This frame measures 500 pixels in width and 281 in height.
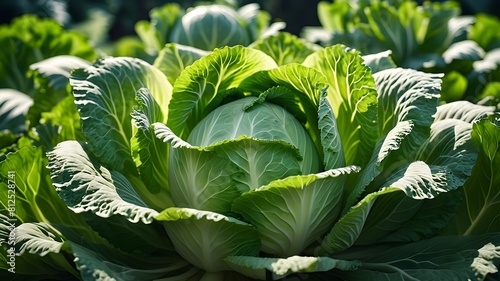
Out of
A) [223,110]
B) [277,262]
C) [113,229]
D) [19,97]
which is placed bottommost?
[19,97]

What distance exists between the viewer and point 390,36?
10.1 feet

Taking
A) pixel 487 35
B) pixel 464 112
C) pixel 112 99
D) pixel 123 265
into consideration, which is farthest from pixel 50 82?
pixel 487 35

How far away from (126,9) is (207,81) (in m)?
6.48

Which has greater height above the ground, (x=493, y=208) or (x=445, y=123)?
(x=445, y=123)

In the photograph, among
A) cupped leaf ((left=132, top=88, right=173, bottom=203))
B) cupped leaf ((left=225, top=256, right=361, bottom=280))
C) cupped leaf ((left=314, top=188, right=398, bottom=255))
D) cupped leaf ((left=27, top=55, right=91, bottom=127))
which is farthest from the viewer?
cupped leaf ((left=27, top=55, right=91, bottom=127))

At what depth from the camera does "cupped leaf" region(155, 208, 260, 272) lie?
1.61 meters

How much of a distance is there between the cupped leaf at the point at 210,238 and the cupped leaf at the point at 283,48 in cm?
79

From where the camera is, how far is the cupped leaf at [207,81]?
1.80 meters

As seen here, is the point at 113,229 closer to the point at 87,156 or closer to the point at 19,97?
Answer: the point at 87,156

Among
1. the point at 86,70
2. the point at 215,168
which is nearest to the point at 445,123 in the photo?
the point at 215,168

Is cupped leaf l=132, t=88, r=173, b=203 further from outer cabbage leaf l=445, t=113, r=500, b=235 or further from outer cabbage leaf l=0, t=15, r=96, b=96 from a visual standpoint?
outer cabbage leaf l=0, t=15, r=96, b=96

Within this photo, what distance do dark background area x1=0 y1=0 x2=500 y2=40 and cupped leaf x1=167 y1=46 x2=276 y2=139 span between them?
4.67 m

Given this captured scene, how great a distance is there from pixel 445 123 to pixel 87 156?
1.04 meters

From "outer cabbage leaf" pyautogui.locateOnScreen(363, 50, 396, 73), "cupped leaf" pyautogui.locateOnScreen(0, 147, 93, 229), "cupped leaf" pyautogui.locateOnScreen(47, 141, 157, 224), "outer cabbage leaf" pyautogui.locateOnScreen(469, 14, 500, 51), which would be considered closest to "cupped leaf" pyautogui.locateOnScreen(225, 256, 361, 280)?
"cupped leaf" pyautogui.locateOnScreen(47, 141, 157, 224)
